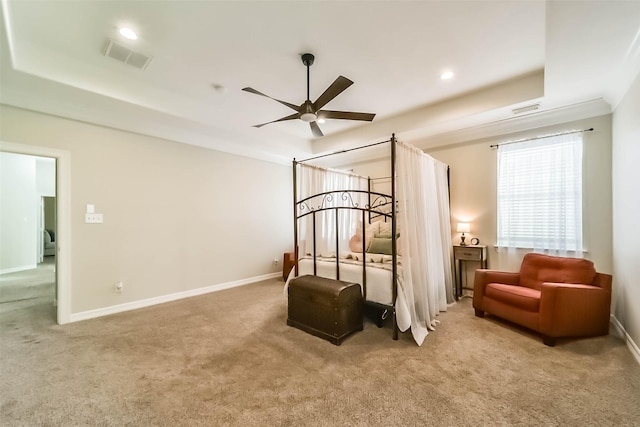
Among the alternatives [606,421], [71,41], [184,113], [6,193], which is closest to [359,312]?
[606,421]

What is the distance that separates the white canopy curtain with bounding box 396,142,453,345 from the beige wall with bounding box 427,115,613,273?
1.19 metres

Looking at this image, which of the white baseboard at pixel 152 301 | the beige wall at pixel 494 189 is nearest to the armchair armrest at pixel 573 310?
the beige wall at pixel 494 189

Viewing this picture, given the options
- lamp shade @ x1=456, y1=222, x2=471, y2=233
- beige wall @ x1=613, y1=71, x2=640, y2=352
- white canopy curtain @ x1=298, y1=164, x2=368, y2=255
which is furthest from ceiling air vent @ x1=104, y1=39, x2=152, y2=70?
beige wall @ x1=613, y1=71, x2=640, y2=352

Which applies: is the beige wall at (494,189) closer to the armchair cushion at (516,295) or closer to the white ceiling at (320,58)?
the white ceiling at (320,58)

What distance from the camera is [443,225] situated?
12.5 feet

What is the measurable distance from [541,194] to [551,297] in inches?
67.3

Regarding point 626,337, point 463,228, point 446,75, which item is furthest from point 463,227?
point 446,75

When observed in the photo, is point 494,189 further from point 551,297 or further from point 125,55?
point 125,55

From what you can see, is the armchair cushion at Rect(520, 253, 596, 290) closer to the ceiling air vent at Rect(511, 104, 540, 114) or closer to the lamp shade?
the lamp shade

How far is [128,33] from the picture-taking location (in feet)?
7.84

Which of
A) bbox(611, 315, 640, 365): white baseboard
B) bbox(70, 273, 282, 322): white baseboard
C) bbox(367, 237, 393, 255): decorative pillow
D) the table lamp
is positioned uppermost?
the table lamp

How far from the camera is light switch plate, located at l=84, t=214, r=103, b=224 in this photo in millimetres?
3421

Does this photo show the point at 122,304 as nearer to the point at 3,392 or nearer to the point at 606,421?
the point at 3,392

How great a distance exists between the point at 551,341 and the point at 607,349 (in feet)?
1.48
